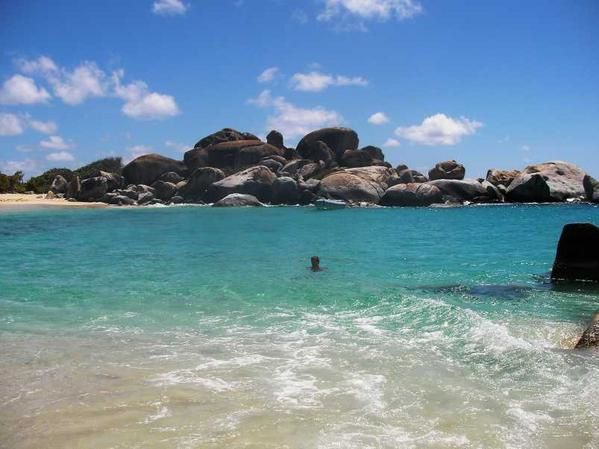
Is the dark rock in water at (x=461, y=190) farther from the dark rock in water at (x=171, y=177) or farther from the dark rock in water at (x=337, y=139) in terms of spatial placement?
the dark rock in water at (x=171, y=177)

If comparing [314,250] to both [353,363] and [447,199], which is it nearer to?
[353,363]

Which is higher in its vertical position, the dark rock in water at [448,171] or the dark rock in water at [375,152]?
the dark rock in water at [375,152]

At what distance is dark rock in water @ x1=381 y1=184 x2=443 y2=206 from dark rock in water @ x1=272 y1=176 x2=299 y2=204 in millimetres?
12683

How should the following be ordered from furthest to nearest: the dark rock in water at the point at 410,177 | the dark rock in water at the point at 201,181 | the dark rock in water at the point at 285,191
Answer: the dark rock in water at the point at 201,181 → the dark rock in water at the point at 410,177 → the dark rock in water at the point at 285,191

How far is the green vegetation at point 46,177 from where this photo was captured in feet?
293

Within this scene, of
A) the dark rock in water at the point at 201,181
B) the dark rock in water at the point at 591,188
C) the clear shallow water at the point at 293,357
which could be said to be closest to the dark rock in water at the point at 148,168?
the dark rock in water at the point at 201,181

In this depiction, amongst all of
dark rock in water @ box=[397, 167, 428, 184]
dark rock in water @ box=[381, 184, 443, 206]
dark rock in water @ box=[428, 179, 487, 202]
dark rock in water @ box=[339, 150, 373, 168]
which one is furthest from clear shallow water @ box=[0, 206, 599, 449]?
dark rock in water @ box=[339, 150, 373, 168]

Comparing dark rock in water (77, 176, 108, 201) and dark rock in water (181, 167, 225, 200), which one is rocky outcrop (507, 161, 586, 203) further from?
dark rock in water (77, 176, 108, 201)

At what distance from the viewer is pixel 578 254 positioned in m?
15.6

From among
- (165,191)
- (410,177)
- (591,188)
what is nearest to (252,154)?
(165,191)

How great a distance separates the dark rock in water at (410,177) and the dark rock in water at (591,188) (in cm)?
2123

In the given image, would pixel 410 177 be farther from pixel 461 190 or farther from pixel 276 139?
pixel 276 139

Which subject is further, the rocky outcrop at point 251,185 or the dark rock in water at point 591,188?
the rocky outcrop at point 251,185

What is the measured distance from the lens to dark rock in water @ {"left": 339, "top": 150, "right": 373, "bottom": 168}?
84.0m
